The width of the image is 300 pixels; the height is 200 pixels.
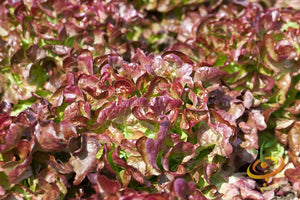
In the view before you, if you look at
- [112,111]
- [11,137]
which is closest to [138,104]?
[112,111]

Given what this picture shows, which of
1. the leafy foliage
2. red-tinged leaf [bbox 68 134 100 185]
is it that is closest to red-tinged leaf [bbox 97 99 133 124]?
the leafy foliage

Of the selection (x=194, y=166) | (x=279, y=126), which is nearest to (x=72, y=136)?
(x=194, y=166)

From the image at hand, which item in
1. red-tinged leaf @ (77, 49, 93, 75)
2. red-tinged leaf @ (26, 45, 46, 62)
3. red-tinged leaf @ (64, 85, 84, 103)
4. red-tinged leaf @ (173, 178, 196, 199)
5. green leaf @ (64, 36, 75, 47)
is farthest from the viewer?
green leaf @ (64, 36, 75, 47)

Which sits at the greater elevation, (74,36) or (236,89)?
(74,36)

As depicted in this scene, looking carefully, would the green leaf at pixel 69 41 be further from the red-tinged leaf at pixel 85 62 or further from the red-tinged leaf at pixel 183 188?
the red-tinged leaf at pixel 183 188

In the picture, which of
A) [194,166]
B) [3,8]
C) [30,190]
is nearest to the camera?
[30,190]

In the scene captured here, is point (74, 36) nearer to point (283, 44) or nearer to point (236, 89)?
point (236, 89)

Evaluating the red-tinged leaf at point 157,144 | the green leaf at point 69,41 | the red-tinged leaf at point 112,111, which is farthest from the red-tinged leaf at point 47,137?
the green leaf at point 69,41

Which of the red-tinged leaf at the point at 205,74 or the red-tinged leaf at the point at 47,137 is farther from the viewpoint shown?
the red-tinged leaf at the point at 205,74

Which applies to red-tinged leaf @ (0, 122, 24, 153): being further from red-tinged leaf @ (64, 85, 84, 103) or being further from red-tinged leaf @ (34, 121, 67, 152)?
red-tinged leaf @ (64, 85, 84, 103)

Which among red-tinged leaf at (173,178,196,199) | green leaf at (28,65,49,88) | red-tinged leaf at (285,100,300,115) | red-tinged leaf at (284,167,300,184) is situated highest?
green leaf at (28,65,49,88)

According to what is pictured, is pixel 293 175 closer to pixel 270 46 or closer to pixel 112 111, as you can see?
pixel 270 46
